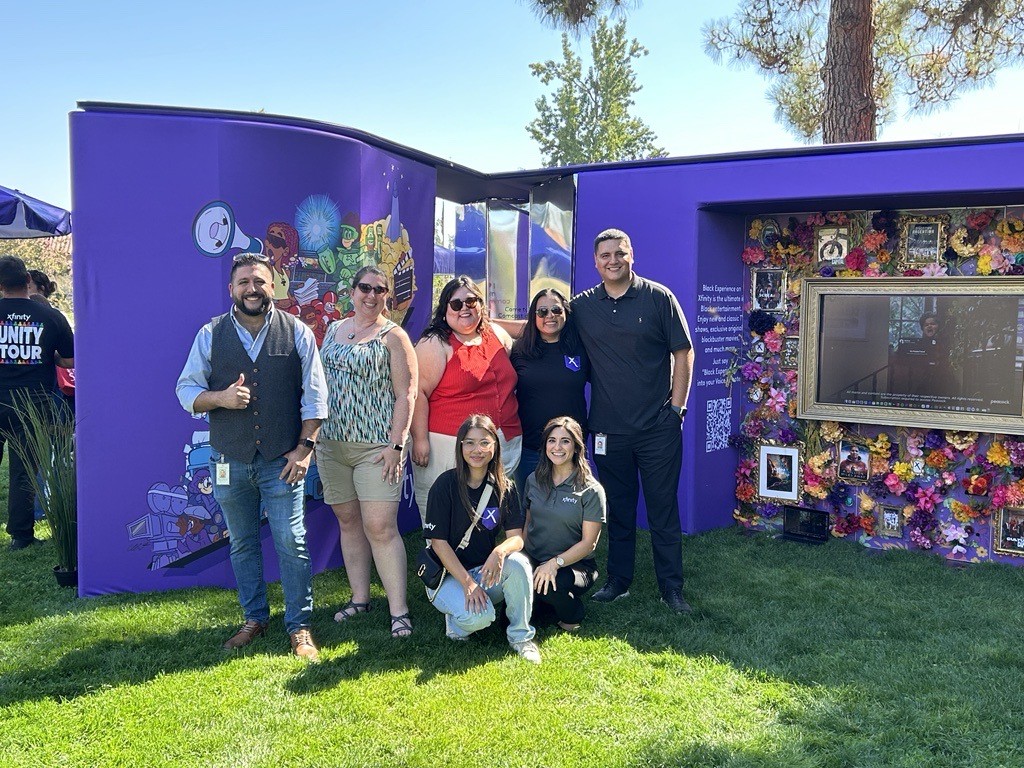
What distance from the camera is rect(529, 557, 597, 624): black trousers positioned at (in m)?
4.13

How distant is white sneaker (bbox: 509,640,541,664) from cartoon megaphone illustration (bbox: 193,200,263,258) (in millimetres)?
2551

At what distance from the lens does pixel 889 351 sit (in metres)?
5.73

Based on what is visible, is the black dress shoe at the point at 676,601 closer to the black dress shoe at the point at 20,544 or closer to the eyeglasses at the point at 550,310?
the eyeglasses at the point at 550,310

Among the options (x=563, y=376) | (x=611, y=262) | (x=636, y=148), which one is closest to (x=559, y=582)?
(x=563, y=376)

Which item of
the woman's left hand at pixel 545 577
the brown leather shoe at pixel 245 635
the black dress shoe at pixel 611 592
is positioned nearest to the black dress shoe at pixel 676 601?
the black dress shoe at pixel 611 592

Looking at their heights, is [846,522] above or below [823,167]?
below

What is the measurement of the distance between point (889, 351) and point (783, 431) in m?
0.90

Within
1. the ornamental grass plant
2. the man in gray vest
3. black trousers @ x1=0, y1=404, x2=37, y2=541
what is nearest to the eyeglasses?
the man in gray vest

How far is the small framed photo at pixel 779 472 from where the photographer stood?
610 cm

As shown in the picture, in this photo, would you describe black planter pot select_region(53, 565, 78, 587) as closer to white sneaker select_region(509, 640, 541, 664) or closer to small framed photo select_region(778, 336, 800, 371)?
white sneaker select_region(509, 640, 541, 664)

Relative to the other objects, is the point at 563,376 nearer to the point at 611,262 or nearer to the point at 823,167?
the point at 611,262

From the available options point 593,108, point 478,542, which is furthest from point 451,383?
point 593,108

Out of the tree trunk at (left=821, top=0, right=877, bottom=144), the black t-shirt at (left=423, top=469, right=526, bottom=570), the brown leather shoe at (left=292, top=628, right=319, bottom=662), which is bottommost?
the brown leather shoe at (left=292, top=628, right=319, bottom=662)

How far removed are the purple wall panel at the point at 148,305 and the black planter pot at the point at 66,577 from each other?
8.7 inches
